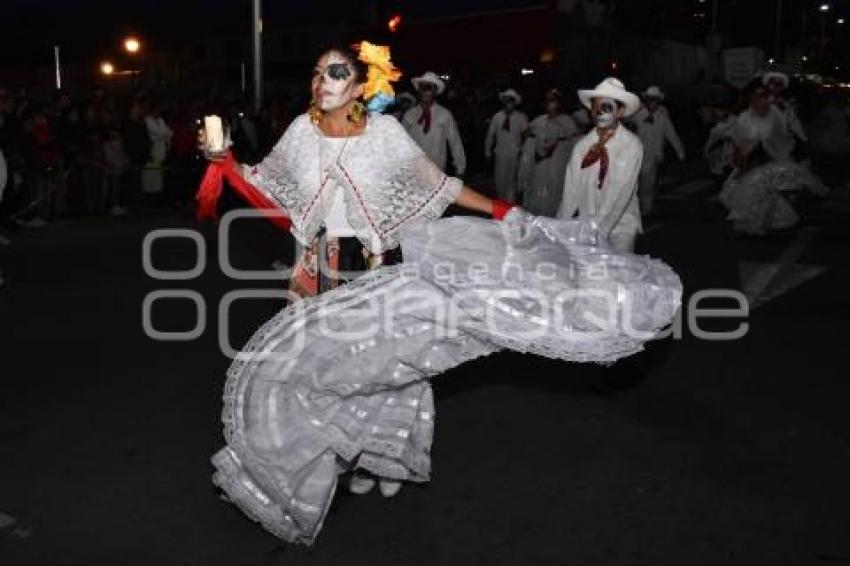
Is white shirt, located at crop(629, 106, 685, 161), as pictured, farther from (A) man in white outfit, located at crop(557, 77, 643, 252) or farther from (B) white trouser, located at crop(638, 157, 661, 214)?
(A) man in white outfit, located at crop(557, 77, 643, 252)

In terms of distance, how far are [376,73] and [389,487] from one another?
6.31ft

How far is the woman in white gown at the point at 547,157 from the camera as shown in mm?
13602

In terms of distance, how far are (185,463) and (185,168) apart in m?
11.2

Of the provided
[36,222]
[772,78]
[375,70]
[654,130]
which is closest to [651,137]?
[654,130]

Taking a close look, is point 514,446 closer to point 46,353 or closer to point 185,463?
point 185,463

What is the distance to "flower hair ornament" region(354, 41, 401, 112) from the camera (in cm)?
457

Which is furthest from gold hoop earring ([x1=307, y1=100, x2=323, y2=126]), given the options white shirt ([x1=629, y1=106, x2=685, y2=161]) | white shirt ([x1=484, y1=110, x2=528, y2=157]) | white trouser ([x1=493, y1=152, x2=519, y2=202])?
white shirt ([x1=629, y1=106, x2=685, y2=161])

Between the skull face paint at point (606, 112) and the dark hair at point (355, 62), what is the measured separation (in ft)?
8.42

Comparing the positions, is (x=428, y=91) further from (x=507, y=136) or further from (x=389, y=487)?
(x=389, y=487)

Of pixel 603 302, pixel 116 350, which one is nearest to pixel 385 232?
pixel 603 302

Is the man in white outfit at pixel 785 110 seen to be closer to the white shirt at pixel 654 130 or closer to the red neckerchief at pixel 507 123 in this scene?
the white shirt at pixel 654 130

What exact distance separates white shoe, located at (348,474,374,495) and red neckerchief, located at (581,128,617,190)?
2.96 metres

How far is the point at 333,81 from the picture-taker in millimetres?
4410

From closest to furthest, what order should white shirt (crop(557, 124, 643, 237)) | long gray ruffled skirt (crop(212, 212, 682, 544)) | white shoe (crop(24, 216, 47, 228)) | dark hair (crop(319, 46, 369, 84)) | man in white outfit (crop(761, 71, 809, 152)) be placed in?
long gray ruffled skirt (crop(212, 212, 682, 544)) < dark hair (crop(319, 46, 369, 84)) < white shirt (crop(557, 124, 643, 237)) < white shoe (crop(24, 216, 47, 228)) < man in white outfit (crop(761, 71, 809, 152))
